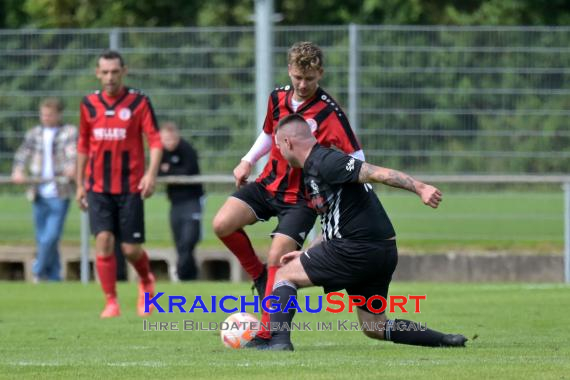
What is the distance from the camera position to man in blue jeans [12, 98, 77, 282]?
17.0 metres

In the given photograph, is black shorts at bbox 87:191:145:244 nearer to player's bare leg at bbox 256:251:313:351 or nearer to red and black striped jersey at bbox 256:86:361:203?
red and black striped jersey at bbox 256:86:361:203

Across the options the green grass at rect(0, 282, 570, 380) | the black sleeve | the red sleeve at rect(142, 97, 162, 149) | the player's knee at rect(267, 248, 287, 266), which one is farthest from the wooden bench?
the black sleeve

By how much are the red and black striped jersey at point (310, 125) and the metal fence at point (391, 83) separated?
799 cm

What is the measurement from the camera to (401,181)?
7949 mm

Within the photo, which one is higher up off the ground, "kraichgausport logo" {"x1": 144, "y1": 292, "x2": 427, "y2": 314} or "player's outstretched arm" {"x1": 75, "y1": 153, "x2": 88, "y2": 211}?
"player's outstretched arm" {"x1": 75, "y1": 153, "x2": 88, "y2": 211}

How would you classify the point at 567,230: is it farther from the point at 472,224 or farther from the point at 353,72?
the point at 353,72

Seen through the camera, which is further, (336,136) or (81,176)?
(81,176)

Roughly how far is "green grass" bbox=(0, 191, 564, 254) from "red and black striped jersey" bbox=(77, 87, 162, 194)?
18.8 feet

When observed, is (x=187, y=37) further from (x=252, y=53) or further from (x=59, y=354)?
(x=59, y=354)

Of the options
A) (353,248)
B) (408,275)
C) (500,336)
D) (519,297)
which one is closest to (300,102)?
(353,248)

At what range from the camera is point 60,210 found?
1714 centimetres

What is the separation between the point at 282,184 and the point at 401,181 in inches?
81.4

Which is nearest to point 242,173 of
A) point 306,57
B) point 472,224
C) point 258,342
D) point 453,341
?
point 306,57

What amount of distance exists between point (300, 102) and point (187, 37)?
8.85m
